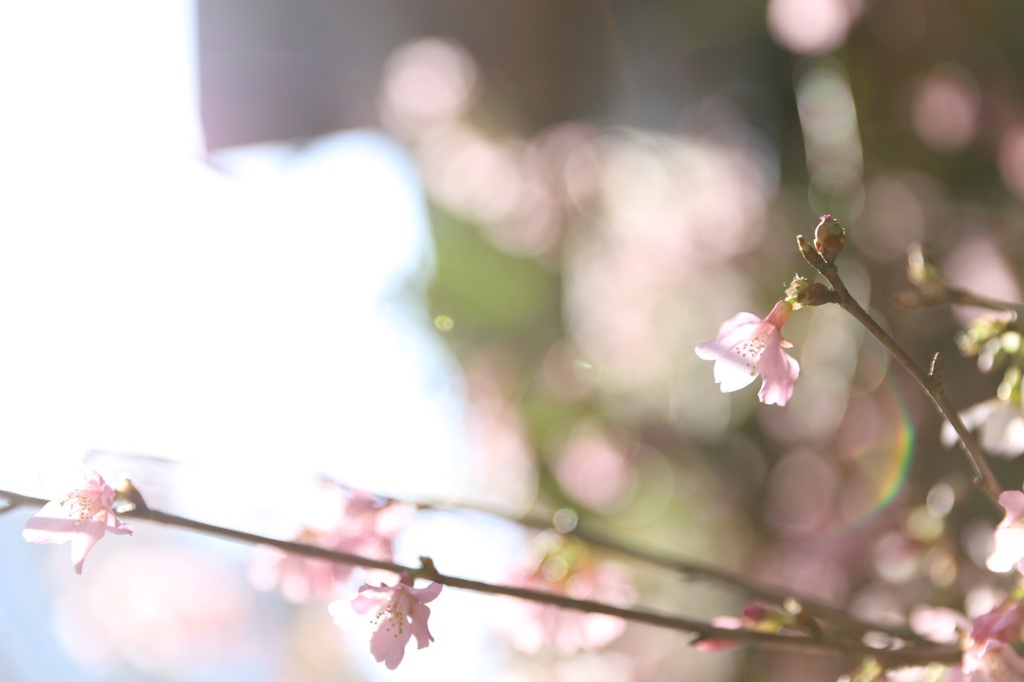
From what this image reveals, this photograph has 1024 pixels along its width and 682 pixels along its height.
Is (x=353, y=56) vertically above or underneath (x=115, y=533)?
above

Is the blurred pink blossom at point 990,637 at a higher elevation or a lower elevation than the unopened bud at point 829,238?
lower

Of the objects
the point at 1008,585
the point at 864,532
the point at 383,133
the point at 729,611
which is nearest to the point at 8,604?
the point at 383,133

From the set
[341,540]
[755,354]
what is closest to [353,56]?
[341,540]

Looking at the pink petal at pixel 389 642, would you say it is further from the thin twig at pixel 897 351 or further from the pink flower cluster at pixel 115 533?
the thin twig at pixel 897 351

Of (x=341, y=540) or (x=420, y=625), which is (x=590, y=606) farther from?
(x=341, y=540)

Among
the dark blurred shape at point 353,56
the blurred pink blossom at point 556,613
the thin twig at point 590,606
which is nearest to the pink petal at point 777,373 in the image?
the thin twig at point 590,606

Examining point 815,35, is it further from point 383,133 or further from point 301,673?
point 301,673
